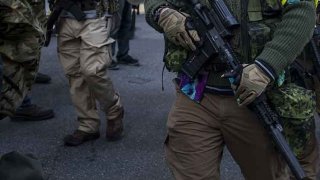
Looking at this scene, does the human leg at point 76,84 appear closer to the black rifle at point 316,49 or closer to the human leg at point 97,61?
the human leg at point 97,61

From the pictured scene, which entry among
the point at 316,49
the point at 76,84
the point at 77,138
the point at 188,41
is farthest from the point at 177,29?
the point at 77,138

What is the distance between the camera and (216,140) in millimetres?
2514

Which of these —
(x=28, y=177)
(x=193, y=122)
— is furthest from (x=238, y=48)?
(x=28, y=177)

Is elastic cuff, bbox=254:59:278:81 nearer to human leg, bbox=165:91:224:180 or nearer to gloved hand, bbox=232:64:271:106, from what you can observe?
gloved hand, bbox=232:64:271:106

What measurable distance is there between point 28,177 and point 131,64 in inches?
213

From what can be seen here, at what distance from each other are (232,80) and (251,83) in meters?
0.10

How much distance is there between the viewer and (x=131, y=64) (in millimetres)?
7301

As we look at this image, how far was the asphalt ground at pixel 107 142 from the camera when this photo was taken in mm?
4059

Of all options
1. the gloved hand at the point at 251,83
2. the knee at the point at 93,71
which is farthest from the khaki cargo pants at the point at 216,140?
the knee at the point at 93,71

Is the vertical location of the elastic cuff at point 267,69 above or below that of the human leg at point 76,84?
above

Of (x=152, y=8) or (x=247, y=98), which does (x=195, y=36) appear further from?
(x=247, y=98)

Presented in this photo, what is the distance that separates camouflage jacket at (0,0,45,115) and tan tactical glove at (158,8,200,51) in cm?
53

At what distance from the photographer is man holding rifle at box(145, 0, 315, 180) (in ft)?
7.39

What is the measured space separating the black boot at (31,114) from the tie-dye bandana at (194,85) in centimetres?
277
